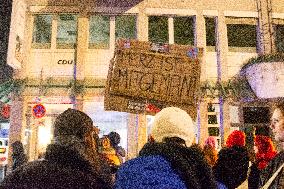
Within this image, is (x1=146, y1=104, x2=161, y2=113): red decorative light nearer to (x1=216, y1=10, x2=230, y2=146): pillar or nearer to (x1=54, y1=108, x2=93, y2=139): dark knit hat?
(x1=54, y1=108, x2=93, y2=139): dark knit hat

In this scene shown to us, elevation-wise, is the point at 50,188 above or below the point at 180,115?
below

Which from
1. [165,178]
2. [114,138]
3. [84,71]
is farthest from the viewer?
[84,71]

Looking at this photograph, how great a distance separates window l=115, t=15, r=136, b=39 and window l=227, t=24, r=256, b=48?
3929 mm

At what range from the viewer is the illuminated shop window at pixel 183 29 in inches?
600

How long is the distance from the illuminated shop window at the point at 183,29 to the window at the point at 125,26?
172 centimetres

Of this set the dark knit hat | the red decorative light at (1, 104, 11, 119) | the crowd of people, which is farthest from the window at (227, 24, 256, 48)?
the dark knit hat

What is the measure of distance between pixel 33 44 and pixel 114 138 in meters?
9.40

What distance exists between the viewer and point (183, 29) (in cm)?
1526

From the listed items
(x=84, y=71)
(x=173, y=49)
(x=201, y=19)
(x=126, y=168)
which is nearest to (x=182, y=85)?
(x=173, y=49)

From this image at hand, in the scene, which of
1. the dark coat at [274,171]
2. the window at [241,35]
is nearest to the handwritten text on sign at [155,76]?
the dark coat at [274,171]

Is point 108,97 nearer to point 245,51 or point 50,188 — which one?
point 50,188

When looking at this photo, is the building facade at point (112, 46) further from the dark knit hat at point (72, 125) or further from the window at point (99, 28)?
the dark knit hat at point (72, 125)

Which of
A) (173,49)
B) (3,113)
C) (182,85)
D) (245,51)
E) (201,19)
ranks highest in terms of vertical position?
(201,19)

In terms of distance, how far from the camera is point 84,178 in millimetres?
2109
